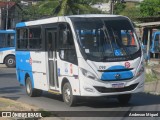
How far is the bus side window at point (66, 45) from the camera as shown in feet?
46.4

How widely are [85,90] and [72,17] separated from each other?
235 cm

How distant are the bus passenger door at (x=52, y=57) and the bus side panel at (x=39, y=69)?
34cm

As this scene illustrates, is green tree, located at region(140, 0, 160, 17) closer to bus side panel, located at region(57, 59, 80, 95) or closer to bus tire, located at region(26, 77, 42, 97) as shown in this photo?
bus tire, located at region(26, 77, 42, 97)

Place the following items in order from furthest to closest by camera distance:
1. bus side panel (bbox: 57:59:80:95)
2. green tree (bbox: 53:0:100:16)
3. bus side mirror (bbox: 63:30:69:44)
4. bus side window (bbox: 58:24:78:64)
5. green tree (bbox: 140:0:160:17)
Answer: green tree (bbox: 140:0:160:17), green tree (bbox: 53:0:100:16), bus side mirror (bbox: 63:30:69:44), bus side window (bbox: 58:24:78:64), bus side panel (bbox: 57:59:80:95)

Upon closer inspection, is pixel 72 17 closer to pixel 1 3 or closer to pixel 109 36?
pixel 109 36

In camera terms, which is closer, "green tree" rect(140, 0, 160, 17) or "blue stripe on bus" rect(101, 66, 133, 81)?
"blue stripe on bus" rect(101, 66, 133, 81)

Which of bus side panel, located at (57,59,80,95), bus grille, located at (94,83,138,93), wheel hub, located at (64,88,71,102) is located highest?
bus side panel, located at (57,59,80,95)

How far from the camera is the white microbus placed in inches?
535

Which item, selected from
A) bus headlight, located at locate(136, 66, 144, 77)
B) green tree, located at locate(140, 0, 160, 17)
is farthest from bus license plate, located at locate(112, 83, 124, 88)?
green tree, located at locate(140, 0, 160, 17)

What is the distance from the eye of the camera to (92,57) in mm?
13703

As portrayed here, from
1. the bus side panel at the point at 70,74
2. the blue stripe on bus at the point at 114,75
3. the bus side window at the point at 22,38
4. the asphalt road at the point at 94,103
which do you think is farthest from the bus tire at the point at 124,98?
the bus side window at the point at 22,38

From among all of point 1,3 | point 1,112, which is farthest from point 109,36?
point 1,3

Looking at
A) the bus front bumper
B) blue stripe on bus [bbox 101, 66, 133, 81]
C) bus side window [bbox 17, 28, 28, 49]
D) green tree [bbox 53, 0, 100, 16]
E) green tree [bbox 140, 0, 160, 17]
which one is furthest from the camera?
green tree [bbox 140, 0, 160, 17]

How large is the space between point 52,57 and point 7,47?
22.2 meters
